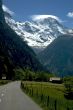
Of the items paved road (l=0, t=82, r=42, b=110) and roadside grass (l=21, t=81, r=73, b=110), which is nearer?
roadside grass (l=21, t=81, r=73, b=110)

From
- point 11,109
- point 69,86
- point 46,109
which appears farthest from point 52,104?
point 69,86

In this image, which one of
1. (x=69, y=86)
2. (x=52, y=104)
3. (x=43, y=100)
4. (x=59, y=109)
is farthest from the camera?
(x=69, y=86)

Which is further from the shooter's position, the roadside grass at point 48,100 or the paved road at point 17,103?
the paved road at point 17,103

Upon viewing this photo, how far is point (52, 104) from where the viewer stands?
3803 cm

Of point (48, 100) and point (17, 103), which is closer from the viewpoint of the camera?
point (48, 100)

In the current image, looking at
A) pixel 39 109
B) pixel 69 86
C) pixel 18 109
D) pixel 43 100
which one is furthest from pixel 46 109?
pixel 69 86

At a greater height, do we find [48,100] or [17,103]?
[48,100]

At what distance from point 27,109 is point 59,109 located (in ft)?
11.7

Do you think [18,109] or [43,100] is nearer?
[18,109]

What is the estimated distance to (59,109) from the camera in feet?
111

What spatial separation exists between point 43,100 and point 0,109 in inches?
454

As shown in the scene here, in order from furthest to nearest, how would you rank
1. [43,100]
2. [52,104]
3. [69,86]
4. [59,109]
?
[69,86], [43,100], [52,104], [59,109]

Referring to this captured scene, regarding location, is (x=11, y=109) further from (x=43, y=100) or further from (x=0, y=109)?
(x=43, y=100)

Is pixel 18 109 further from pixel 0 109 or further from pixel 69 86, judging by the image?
pixel 69 86
